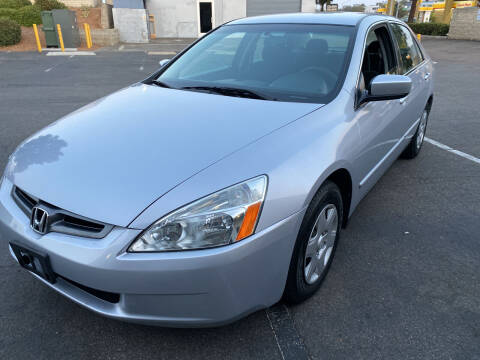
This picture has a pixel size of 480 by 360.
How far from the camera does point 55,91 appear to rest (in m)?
8.43

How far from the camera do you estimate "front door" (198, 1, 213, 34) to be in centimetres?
2272

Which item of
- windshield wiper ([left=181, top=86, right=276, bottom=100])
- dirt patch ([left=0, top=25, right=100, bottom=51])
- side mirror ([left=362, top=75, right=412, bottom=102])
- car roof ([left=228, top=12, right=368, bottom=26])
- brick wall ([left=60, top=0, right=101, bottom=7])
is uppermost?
car roof ([left=228, top=12, right=368, bottom=26])

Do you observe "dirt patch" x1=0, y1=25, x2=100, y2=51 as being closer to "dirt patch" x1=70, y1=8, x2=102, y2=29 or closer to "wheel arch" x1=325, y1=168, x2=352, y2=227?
"dirt patch" x1=70, y1=8, x2=102, y2=29

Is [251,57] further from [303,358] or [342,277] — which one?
[303,358]

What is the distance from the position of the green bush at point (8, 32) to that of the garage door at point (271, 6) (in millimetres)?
12377

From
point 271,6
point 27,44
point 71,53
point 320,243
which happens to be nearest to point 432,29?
point 271,6

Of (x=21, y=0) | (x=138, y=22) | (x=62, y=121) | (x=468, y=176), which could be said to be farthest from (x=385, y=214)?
(x=21, y=0)

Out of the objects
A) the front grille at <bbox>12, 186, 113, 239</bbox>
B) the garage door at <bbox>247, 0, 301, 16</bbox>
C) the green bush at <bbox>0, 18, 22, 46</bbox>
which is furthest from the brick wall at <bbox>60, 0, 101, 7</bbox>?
the front grille at <bbox>12, 186, 113, 239</bbox>

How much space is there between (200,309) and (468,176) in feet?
11.8

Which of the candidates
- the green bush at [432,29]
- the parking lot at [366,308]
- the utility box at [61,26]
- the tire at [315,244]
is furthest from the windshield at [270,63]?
the green bush at [432,29]

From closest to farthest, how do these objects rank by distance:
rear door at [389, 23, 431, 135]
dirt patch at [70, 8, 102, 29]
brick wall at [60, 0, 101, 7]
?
rear door at [389, 23, 431, 135], dirt patch at [70, 8, 102, 29], brick wall at [60, 0, 101, 7]

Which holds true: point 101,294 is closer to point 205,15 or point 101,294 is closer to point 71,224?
point 71,224

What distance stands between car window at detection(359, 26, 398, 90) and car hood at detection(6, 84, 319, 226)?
0.78 m

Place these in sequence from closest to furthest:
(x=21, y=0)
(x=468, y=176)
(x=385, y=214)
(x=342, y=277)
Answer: (x=342, y=277), (x=385, y=214), (x=468, y=176), (x=21, y=0)
